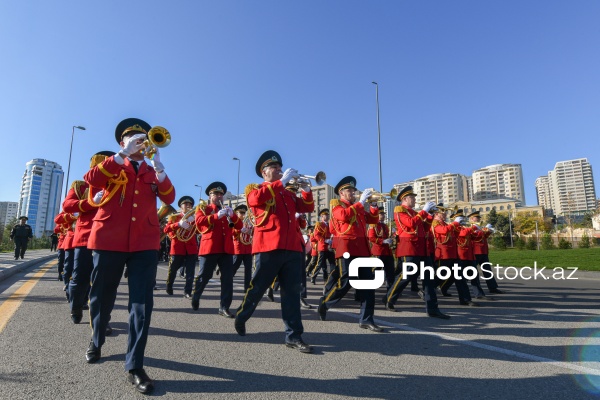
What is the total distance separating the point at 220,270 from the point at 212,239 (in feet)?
1.79

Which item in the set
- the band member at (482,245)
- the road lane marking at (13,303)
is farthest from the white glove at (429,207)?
the road lane marking at (13,303)

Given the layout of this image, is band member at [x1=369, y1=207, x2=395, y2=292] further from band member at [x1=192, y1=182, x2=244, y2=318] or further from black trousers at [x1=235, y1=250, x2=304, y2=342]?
black trousers at [x1=235, y1=250, x2=304, y2=342]

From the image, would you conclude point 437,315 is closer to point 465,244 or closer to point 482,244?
point 465,244

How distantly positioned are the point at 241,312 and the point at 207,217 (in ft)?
8.95

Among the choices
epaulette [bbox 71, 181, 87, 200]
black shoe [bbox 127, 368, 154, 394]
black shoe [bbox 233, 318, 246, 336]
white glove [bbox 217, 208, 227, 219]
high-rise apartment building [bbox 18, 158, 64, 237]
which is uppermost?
high-rise apartment building [bbox 18, 158, 64, 237]

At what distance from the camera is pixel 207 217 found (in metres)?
7.15

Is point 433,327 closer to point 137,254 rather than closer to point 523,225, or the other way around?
point 137,254

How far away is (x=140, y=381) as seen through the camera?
307 cm

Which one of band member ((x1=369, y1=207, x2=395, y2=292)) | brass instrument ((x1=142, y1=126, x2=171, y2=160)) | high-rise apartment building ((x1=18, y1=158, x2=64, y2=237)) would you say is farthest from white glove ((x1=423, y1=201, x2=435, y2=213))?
high-rise apartment building ((x1=18, y1=158, x2=64, y2=237))

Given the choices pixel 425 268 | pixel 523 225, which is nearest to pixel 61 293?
pixel 425 268

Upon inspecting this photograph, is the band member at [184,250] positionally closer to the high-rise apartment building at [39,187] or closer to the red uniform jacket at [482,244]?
the red uniform jacket at [482,244]

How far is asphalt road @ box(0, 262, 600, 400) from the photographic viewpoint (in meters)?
3.05

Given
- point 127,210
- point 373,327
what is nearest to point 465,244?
point 373,327

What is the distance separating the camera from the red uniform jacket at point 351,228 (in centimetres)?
604
